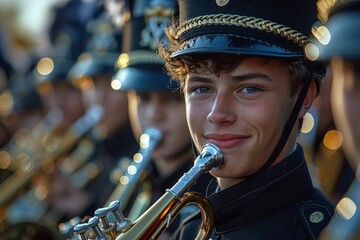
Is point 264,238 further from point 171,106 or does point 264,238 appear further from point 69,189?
point 69,189

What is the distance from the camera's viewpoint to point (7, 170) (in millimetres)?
10398

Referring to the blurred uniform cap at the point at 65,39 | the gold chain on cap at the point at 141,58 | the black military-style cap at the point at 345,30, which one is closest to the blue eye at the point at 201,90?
the black military-style cap at the point at 345,30

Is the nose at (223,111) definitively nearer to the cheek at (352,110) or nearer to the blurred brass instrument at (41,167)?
the cheek at (352,110)

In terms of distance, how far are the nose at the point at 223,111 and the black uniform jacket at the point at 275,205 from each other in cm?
26

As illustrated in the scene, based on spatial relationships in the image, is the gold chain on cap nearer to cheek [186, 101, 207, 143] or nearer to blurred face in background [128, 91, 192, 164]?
blurred face in background [128, 91, 192, 164]

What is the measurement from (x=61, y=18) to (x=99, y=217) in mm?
7364

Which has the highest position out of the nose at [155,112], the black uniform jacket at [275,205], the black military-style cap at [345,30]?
the nose at [155,112]

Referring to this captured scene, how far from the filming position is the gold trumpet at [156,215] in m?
3.68

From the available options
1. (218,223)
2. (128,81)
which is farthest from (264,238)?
(128,81)

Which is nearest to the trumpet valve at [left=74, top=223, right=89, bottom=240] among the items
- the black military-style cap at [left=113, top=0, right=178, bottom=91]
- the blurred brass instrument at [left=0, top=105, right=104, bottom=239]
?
the black military-style cap at [left=113, top=0, right=178, bottom=91]

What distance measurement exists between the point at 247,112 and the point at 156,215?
0.53m

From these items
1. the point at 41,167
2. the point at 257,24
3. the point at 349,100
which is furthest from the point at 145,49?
the point at 41,167

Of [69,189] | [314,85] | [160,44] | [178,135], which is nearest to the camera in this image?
[314,85]

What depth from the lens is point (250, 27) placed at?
3746mm
